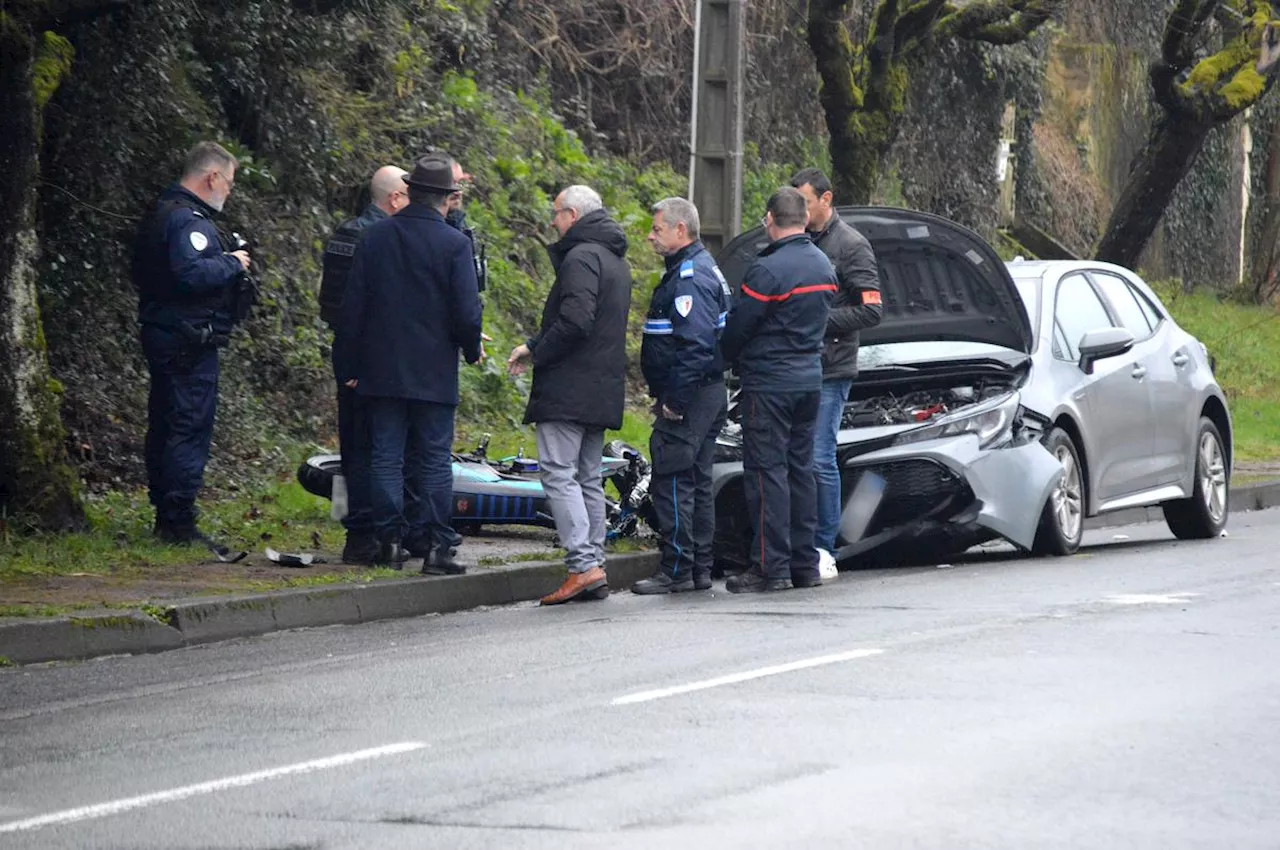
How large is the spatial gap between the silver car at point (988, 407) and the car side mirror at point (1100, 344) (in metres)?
0.01

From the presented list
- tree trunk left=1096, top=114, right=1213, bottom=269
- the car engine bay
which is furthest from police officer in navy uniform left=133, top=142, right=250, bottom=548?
tree trunk left=1096, top=114, right=1213, bottom=269

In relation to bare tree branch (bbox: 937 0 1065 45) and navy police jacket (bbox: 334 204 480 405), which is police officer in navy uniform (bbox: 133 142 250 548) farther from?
bare tree branch (bbox: 937 0 1065 45)

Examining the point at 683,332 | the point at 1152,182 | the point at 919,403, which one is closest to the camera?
the point at 683,332

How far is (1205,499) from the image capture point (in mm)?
14445

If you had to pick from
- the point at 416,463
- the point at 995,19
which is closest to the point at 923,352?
the point at 416,463

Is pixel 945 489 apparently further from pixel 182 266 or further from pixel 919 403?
pixel 182 266

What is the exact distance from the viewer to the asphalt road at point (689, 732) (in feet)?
18.7

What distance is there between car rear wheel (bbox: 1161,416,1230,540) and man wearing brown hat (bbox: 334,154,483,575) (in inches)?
207

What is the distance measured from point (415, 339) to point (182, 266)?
126 centimetres

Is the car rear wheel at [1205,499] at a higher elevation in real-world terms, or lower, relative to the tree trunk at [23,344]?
lower

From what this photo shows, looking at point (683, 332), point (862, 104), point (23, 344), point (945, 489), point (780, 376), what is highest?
point (862, 104)

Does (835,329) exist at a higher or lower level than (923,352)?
higher

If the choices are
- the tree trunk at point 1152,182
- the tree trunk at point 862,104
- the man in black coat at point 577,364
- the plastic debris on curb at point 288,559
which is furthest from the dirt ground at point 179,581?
the tree trunk at point 1152,182

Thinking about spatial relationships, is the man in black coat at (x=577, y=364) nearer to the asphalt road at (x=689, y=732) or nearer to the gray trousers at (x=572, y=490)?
the gray trousers at (x=572, y=490)
